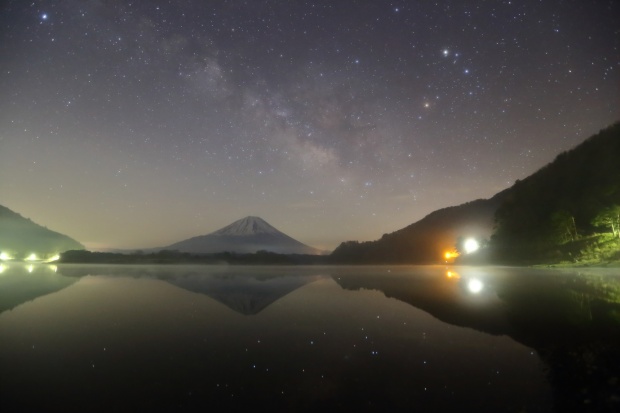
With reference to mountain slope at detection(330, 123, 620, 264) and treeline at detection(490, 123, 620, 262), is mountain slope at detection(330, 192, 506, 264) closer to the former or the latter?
mountain slope at detection(330, 123, 620, 264)

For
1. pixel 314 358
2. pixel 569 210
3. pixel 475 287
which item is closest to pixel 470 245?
pixel 569 210

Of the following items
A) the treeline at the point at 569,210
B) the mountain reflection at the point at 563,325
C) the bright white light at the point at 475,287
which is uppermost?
the treeline at the point at 569,210

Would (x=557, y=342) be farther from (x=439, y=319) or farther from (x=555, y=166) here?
(x=555, y=166)

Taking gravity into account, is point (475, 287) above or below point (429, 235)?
below

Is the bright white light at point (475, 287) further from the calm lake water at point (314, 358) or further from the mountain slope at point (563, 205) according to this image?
the mountain slope at point (563, 205)

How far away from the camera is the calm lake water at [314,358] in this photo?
592 centimetres

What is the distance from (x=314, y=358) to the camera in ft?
27.7

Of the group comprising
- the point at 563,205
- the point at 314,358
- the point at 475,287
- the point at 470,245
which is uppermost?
the point at 563,205

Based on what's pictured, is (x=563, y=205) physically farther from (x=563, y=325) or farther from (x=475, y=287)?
(x=563, y=325)

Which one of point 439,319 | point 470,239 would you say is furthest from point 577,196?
point 439,319

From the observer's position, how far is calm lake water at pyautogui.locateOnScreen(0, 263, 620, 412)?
19.4 feet

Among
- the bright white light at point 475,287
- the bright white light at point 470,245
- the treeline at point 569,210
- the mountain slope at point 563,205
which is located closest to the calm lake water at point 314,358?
the bright white light at point 475,287

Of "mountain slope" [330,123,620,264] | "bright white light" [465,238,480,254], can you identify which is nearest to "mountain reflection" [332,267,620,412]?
"mountain slope" [330,123,620,264]

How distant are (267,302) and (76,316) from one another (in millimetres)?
8816
